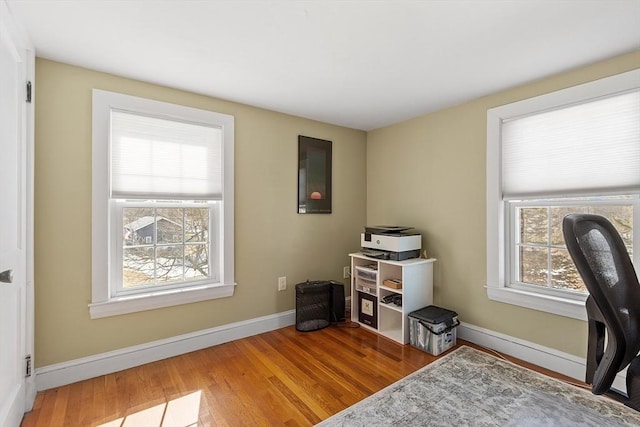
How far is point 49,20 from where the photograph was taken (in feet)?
5.13

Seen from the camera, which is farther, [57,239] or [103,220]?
[103,220]

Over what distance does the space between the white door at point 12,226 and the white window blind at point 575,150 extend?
Result: 125 inches

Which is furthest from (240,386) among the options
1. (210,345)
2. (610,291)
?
(610,291)

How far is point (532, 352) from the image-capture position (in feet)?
7.45

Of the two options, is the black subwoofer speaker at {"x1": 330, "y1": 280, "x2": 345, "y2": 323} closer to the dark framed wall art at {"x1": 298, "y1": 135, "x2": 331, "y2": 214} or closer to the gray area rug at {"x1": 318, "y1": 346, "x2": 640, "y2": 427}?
the dark framed wall art at {"x1": 298, "y1": 135, "x2": 331, "y2": 214}

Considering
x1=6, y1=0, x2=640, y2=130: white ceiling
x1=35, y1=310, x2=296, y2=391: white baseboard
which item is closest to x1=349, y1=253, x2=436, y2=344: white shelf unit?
x1=35, y1=310, x2=296, y2=391: white baseboard

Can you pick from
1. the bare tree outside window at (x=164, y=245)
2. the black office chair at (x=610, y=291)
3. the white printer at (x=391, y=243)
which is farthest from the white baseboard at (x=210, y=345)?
the black office chair at (x=610, y=291)

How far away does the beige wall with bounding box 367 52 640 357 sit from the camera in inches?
87.1

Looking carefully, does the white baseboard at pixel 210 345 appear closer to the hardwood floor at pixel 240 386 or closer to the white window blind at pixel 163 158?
the hardwood floor at pixel 240 386

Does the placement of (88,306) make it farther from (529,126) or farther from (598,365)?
(529,126)

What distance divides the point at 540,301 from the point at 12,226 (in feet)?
11.0

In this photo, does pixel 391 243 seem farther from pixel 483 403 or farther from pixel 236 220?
pixel 236 220

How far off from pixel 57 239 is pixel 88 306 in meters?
0.50

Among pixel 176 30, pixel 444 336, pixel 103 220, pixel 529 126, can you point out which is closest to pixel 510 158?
pixel 529 126
